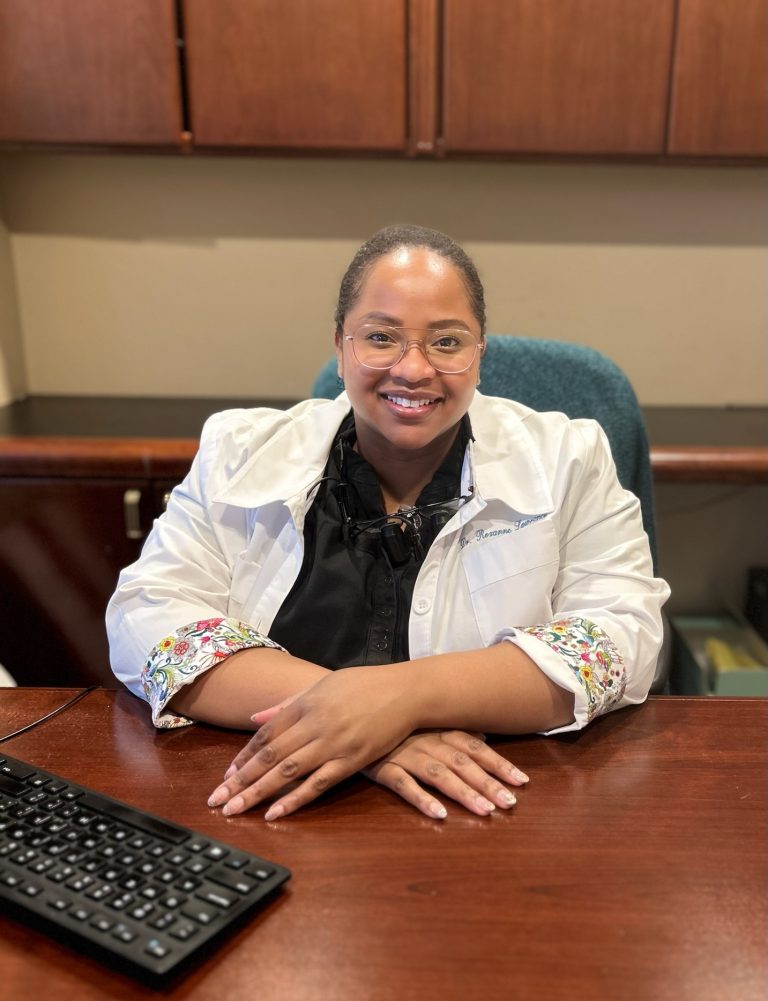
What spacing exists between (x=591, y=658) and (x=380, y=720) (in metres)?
0.27

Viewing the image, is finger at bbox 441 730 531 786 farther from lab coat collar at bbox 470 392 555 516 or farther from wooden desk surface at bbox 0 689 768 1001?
lab coat collar at bbox 470 392 555 516

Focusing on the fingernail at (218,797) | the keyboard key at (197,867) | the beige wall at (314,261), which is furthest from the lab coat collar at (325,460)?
the beige wall at (314,261)

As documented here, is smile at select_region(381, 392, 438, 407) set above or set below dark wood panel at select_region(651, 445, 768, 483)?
above

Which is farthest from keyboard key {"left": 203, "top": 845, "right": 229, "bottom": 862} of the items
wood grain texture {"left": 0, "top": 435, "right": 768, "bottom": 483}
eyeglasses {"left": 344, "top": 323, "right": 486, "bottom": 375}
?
wood grain texture {"left": 0, "top": 435, "right": 768, "bottom": 483}

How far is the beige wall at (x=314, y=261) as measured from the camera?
8.07 ft

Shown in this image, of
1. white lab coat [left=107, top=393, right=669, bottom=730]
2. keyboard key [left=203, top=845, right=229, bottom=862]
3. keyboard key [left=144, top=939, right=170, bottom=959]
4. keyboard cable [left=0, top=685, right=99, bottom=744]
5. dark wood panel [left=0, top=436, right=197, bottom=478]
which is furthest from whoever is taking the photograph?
dark wood panel [left=0, top=436, right=197, bottom=478]

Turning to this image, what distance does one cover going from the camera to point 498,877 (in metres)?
0.72

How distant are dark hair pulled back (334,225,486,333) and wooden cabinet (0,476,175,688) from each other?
0.92m

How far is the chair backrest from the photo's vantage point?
5.08 feet

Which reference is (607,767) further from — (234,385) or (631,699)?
(234,385)

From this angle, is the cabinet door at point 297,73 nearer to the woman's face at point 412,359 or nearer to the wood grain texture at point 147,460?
the wood grain texture at point 147,460

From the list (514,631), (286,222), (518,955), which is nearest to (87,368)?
(286,222)

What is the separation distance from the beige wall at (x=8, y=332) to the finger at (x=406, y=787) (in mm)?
1981

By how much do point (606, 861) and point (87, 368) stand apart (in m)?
2.25
